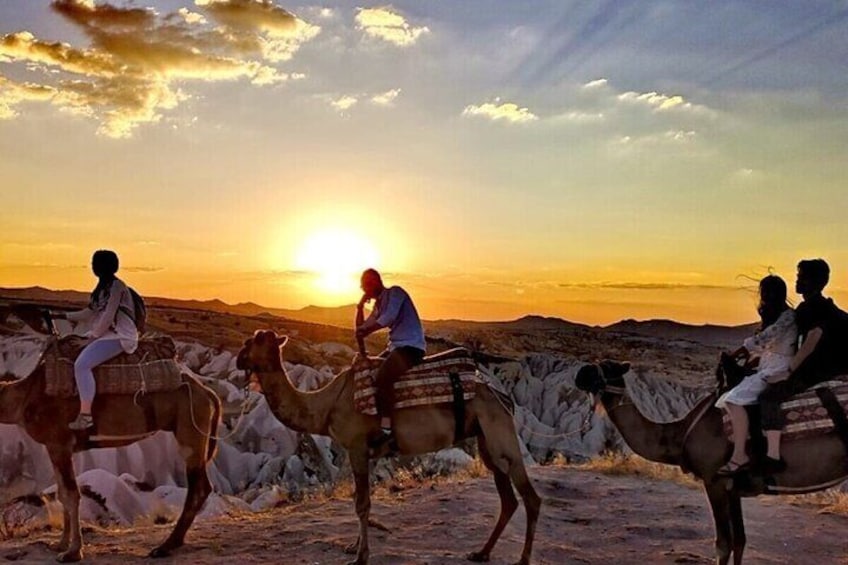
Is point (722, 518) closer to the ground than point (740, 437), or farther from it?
closer to the ground

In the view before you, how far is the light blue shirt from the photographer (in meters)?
9.18

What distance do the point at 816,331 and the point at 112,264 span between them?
720 centimetres

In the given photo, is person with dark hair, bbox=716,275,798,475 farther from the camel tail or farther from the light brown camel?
the camel tail

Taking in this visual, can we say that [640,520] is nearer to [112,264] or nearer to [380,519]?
[380,519]

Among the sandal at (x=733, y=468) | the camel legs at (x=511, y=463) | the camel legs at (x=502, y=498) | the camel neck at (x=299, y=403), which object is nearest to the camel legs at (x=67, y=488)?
the camel neck at (x=299, y=403)

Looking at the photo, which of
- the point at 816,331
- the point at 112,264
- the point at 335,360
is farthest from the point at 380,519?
the point at 335,360

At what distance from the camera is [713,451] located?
844cm

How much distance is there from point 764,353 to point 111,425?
6.88m

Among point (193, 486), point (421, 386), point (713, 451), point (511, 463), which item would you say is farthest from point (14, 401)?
point (713, 451)

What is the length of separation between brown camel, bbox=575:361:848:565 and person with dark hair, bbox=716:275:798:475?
0.23 m

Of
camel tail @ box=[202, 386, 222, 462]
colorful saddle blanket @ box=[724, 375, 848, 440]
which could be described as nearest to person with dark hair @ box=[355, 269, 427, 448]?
camel tail @ box=[202, 386, 222, 462]

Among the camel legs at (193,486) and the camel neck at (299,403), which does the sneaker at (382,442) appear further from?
the camel legs at (193,486)

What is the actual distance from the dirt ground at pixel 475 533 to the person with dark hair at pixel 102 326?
1.82 m

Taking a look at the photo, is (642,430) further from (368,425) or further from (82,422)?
(82,422)
